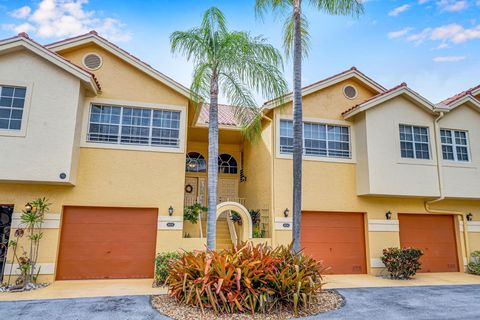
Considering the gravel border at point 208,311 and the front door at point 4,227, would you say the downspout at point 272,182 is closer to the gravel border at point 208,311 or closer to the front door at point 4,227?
the gravel border at point 208,311

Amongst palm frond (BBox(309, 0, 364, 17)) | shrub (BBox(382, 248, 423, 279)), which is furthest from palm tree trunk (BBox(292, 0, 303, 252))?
shrub (BBox(382, 248, 423, 279))

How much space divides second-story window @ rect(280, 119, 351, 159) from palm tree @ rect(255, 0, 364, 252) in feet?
10.7

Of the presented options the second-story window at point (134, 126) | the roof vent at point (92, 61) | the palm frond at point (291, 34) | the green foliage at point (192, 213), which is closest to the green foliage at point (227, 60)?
the palm frond at point (291, 34)

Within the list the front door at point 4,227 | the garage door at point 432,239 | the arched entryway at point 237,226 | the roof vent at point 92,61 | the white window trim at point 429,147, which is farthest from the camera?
the garage door at point 432,239

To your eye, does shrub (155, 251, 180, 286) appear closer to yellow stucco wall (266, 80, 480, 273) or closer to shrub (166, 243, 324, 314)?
shrub (166, 243, 324, 314)

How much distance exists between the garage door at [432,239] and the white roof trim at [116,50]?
11.3 metres

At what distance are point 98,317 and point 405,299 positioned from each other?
8.20 meters

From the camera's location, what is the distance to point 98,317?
7.02 metres

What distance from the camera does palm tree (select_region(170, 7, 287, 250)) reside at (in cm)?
929

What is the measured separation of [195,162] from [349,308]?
11.5 metres

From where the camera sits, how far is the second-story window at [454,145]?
45.2ft

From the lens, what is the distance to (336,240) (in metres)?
13.2

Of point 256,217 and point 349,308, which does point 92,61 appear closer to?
point 256,217

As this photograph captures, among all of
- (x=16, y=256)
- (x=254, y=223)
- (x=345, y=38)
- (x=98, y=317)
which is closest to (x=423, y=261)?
(x=254, y=223)
